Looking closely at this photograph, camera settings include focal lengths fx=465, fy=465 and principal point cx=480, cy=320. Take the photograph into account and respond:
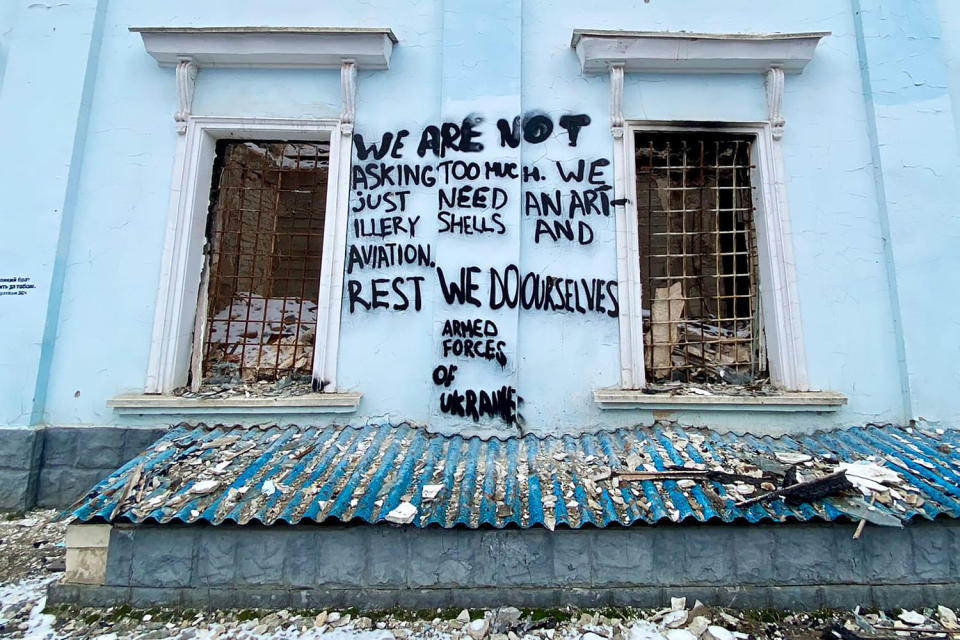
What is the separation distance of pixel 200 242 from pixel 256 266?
2.12ft

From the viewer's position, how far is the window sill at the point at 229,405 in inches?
168

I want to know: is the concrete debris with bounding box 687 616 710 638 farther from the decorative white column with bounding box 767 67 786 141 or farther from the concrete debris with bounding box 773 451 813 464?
the decorative white column with bounding box 767 67 786 141

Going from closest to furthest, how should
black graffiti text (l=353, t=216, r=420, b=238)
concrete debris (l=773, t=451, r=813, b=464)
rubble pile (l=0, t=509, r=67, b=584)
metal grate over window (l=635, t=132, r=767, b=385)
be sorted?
rubble pile (l=0, t=509, r=67, b=584) < concrete debris (l=773, t=451, r=813, b=464) < black graffiti text (l=353, t=216, r=420, b=238) < metal grate over window (l=635, t=132, r=767, b=385)

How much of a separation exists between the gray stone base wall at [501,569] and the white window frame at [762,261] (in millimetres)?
1629

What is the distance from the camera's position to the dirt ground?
9.10ft

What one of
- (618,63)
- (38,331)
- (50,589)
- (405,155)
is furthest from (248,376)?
(618,63)

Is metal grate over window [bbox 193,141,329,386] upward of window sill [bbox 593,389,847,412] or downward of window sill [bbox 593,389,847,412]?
upward

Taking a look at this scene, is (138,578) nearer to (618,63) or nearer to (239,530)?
(239,530)

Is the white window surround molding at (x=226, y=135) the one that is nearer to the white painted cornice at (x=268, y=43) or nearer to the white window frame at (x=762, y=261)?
the white painted cornice at (x=268, y=43)

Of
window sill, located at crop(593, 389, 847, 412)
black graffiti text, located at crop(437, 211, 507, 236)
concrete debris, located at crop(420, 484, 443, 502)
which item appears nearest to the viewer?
concrete debris, located at crop(420, 484, 443, 502)

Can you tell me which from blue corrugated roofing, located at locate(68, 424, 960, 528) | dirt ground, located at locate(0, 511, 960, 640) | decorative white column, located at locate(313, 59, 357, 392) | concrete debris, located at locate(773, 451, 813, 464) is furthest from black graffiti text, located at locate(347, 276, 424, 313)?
concrete debris, located at locate(773, 451, 813, 464)

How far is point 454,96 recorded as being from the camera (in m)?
4.69

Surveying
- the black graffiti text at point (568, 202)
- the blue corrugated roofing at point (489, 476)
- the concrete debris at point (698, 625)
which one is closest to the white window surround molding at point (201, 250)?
the blue corrugated roofing at point (489, 476)

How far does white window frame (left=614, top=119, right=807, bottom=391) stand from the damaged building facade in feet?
0.08
